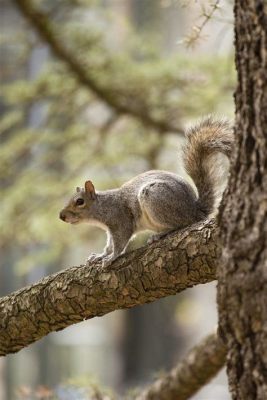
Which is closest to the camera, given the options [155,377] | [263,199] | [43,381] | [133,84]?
[263,199]

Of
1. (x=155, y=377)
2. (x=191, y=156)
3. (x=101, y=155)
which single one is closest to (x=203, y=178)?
(x=191, y=156)

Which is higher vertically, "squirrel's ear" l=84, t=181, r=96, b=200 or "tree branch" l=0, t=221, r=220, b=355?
"squirrel's ear" l=84, t=181, r=96, b=200

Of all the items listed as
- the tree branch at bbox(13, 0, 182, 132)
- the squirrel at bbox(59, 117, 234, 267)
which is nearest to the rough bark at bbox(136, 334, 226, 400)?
the squirrel at bbox(59, 117, 234, 267)

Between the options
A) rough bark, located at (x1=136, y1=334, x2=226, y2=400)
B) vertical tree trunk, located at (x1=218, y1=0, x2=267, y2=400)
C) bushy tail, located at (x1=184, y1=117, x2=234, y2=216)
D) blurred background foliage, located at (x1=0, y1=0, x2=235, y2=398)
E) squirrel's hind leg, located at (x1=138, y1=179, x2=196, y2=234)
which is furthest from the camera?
blurred background foliage, located at (x1=0, y1=0, x2=235, y2=398)

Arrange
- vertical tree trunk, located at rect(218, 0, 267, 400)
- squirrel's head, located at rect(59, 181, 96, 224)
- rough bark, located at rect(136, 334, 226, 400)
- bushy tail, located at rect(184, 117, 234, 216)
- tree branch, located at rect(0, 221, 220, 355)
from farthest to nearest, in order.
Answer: rough bark, located at rect(136, 334, 226, 400)
squirrel's head, located at rect(59, 181, 96, 224)
bushy tail, located at rect(184, 117, 234, 216)
tree branch, located at rect(0, 221, 220, 355)
vertical tree trunk, located at rect(218, 0, 267, 400)

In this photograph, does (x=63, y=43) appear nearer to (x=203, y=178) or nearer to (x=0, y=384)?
(x=203, y=178)

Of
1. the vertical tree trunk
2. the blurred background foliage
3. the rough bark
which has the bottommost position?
the vertical tree trunk

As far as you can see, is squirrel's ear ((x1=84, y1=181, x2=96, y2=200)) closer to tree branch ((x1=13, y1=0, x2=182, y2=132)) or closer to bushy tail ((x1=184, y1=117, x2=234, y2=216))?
bushy tail ((x1=184, y1=117, x2=234, y2=216))

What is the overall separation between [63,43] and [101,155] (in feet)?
2.17

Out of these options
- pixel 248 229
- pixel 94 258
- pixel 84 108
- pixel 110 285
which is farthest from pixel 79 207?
pixel 84 108

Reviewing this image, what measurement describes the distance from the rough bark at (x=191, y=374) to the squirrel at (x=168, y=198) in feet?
2.50

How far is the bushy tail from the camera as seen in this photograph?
8.96 feet

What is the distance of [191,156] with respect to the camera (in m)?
2.90

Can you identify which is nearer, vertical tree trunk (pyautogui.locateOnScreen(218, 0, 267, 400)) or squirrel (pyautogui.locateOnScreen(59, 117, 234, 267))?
vertical tree trunk (pyautogui.locateOnScreen(218, 0, 267, 400))
